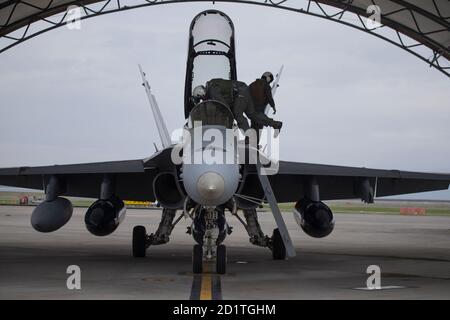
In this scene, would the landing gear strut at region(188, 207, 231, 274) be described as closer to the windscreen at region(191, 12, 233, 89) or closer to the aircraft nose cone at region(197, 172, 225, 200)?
the aircraft nose cone at region(197, 172, 225, 200)

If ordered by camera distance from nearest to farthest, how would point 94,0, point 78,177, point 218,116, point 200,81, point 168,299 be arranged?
point 168,299, point 218,116, point 200,81, point 78,177, point 94,0

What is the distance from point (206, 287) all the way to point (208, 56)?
4768 millimetres

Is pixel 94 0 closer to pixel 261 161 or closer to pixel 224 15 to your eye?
pixel 224 15

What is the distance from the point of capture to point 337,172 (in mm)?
13031

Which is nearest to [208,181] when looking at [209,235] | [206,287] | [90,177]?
[206,287]

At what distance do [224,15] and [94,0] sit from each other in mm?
9278

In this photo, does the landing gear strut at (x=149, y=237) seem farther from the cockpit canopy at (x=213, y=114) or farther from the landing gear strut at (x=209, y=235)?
the cockpit canopy at (x=213, y=114)

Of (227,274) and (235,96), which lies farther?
(235,96)

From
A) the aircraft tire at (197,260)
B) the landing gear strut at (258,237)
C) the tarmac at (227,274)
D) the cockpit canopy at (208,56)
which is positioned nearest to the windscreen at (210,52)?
the cockpit canopy at (208,56)

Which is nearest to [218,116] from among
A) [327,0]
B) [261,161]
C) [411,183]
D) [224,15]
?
[261,161]

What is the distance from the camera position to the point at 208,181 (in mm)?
9125

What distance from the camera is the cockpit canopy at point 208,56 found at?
12453mm

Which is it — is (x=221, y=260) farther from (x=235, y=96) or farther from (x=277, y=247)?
(x=277, y=247)

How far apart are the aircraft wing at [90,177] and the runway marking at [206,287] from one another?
2.17m
